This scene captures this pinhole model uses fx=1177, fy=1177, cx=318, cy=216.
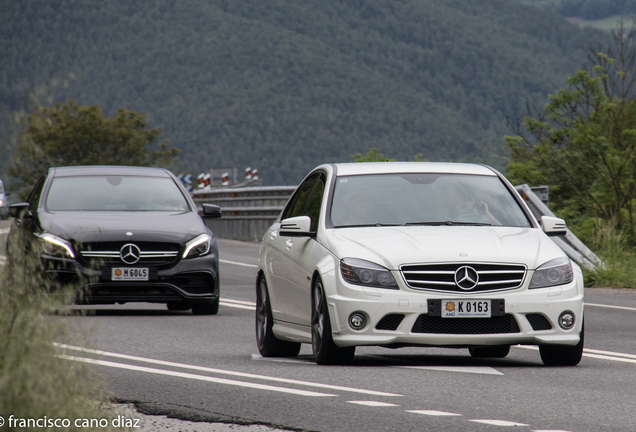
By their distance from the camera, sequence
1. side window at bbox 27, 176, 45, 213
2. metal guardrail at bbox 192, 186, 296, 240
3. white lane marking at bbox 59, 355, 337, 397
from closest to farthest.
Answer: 1. white lane marking at bbox 59, 355, 337, 397
2. side window at bbox 27, 176, 45, 213
3. metal guardrail at bbox 192, 186, 296, 240

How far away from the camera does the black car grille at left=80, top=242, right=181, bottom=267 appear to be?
12.2m

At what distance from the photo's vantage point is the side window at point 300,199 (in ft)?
31.5

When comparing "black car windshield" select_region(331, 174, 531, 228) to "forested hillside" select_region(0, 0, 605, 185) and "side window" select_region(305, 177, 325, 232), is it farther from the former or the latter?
"forested hillside" select_region(0, 0, 605, 185)

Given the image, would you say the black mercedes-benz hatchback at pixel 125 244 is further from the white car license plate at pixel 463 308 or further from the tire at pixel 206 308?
the white car license plate at pixel 463 308

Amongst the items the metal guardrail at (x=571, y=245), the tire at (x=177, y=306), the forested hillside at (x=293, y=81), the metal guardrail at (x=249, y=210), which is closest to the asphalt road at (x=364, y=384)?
the tire at (x=177, y=306)

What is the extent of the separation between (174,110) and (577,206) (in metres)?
131

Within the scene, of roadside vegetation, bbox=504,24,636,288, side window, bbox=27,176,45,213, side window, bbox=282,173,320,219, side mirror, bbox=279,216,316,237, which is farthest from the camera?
roadside vegetation, bbox=504,24,636,288

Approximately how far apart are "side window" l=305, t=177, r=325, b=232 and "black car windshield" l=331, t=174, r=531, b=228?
0.14 m

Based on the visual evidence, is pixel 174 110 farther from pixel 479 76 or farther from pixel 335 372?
pixel 335 372

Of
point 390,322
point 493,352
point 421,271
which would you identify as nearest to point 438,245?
point 421,271

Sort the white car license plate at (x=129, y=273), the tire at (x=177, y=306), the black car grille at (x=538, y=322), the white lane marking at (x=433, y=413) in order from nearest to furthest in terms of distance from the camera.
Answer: the white lane marking at (x=433, y=413)
the black car grille at (x=538, y=322)
the white car license plate at (x=129, y=273)
the tire at (x=177, y=306)

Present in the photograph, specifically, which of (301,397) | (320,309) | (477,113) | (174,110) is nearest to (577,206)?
(320,309)

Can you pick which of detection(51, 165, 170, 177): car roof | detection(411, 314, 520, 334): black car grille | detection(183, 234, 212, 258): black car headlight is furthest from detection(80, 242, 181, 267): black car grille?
detection(411, 314, 520, 334): black car grille

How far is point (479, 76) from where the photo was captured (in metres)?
180
